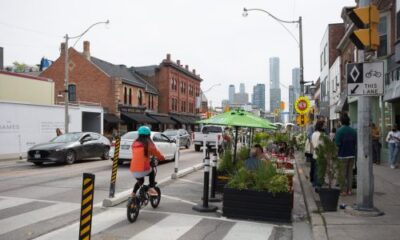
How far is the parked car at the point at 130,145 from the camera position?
1784cm

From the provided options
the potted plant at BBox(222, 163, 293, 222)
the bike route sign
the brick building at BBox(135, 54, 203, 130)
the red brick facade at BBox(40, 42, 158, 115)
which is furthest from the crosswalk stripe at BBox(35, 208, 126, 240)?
the brick building at BBox(135, 54, 203, 130)

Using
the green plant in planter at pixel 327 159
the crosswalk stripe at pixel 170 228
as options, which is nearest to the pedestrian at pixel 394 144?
the green plant in planter at pixel 327 159

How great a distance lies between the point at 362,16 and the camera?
784 cm

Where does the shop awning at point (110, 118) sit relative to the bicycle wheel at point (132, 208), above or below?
above

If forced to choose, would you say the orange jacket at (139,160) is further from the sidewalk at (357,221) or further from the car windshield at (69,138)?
the car windshield at (69,138)

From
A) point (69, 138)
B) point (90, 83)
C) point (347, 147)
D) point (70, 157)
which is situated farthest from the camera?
point (90, 83)

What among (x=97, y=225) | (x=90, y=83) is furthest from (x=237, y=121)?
(x=90, y=83)

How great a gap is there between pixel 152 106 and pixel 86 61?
39.9ft

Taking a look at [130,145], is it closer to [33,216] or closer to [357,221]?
[33,216]

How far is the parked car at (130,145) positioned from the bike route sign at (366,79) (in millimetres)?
11146

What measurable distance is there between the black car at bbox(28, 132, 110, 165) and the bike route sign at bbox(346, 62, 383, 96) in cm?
1367

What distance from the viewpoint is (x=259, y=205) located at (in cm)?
818

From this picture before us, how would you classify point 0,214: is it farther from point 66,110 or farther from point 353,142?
point 66,110

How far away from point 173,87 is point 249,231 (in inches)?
2262
